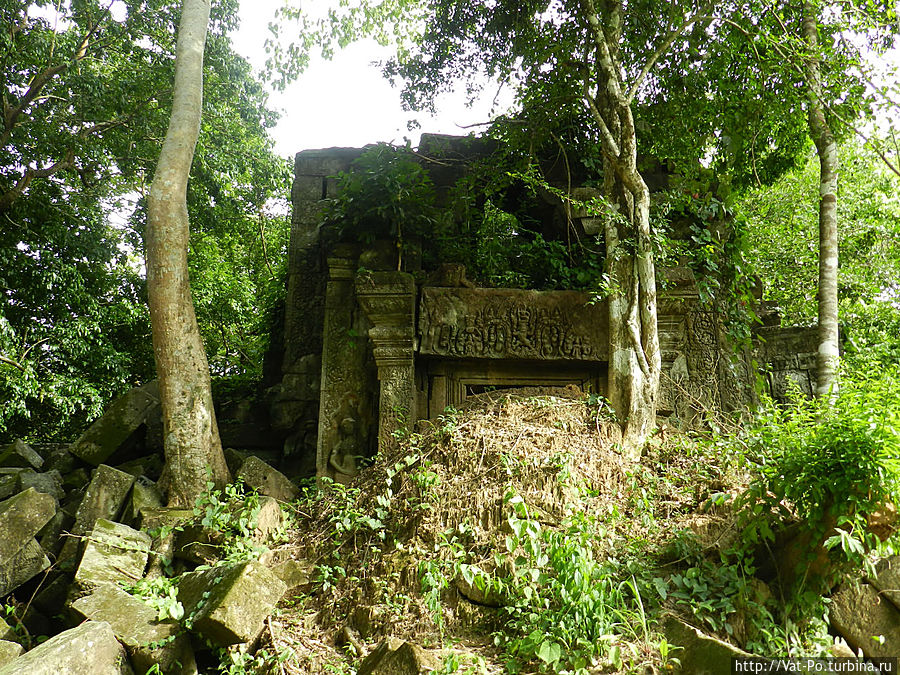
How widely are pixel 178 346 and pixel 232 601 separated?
8.07 feet

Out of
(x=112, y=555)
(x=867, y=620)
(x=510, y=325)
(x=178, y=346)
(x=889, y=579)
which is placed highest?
(x=510, y=325)

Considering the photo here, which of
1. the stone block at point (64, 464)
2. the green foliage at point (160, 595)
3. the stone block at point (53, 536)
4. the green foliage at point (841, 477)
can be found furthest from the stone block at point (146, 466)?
the green foliage at point (841, 477)

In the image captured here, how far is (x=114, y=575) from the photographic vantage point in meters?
3.65

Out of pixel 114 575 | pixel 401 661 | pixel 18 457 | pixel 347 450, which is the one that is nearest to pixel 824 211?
pixel 347 450

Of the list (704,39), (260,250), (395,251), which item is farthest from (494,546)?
(260,250)

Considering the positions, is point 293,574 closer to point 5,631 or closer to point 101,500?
point 5,631

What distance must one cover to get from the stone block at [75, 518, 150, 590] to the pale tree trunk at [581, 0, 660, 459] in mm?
3348

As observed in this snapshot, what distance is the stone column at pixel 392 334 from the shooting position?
206 inches

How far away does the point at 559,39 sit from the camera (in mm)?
5973

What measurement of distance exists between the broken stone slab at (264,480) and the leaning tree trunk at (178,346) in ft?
0.82

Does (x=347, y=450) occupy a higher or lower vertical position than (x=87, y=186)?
lower

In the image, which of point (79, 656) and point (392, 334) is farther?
point (392, 334)

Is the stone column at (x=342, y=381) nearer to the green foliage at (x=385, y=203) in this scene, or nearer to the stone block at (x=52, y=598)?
the green foliage at (x=385, y=203)

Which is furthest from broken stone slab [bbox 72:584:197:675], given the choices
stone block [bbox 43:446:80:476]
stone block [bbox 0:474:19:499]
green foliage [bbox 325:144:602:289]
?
green foliage [bbox 325:144:602:289]
